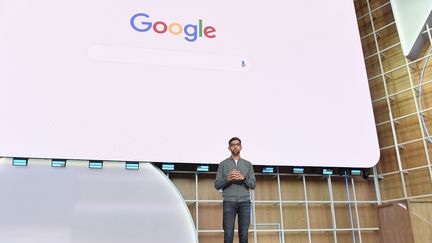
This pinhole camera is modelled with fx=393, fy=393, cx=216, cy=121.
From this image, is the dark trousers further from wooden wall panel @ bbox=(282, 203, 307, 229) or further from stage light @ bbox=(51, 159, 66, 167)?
stage light @ bbox=(51, 159, 66, 167)

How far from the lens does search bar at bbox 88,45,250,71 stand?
3.55m

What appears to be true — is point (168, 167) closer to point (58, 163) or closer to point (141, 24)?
point (58, 163)

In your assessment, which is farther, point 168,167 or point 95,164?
point 168,167

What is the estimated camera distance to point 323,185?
4.15 m

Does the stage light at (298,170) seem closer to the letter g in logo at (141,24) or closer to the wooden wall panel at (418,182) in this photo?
the wooden wall panel at (418,182)

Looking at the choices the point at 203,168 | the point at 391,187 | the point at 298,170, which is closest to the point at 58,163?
the point at 203,168

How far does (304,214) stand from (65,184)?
2.33 metres

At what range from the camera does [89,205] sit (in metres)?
3.22

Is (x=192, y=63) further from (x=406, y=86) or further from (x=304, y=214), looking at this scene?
(x=406, y=86)

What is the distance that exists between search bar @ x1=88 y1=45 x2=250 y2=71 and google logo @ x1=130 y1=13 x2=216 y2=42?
0.21 meters

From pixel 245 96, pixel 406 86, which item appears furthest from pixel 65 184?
pixel 406 86

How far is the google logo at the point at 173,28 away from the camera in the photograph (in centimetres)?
373

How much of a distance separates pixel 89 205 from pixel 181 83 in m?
1.33

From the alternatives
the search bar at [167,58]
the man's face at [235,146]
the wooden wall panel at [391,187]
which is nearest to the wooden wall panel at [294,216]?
the wooden wall panel at [391,187]
